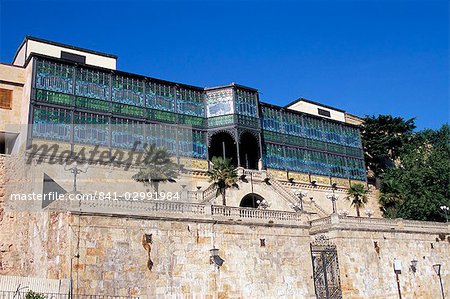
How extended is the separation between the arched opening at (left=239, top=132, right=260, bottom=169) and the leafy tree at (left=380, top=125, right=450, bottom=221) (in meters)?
15.2

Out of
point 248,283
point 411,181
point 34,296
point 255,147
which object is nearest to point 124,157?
point 255,147

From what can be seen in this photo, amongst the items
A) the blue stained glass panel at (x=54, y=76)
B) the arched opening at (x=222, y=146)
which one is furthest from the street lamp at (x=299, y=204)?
the blue stained glass panel at (x=54, y=76)

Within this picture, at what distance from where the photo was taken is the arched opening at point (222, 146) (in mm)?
45984

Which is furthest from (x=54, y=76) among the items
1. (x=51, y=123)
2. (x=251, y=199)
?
(x=251, y=199)

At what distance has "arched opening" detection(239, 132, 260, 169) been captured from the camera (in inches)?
1860

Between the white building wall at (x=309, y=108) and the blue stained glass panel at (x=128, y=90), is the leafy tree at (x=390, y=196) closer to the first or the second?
the white building wall at (x=309, y=108)

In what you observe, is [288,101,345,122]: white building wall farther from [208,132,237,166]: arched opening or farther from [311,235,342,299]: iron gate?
[311,235,342,299]: iron gate

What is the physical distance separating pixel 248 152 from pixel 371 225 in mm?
17414

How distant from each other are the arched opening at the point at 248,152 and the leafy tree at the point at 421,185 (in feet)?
49.8

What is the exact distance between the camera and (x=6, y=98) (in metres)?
38.3

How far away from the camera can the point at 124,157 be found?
38.9 meters

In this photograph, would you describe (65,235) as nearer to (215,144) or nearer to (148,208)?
(148,208)

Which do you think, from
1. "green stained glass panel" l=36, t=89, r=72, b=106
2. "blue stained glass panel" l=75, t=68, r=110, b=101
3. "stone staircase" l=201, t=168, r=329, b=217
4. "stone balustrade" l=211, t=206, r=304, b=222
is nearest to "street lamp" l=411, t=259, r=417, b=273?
"stone staircase" l=201, t=168, r=329, b=217

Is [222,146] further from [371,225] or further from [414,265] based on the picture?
[414,265]
